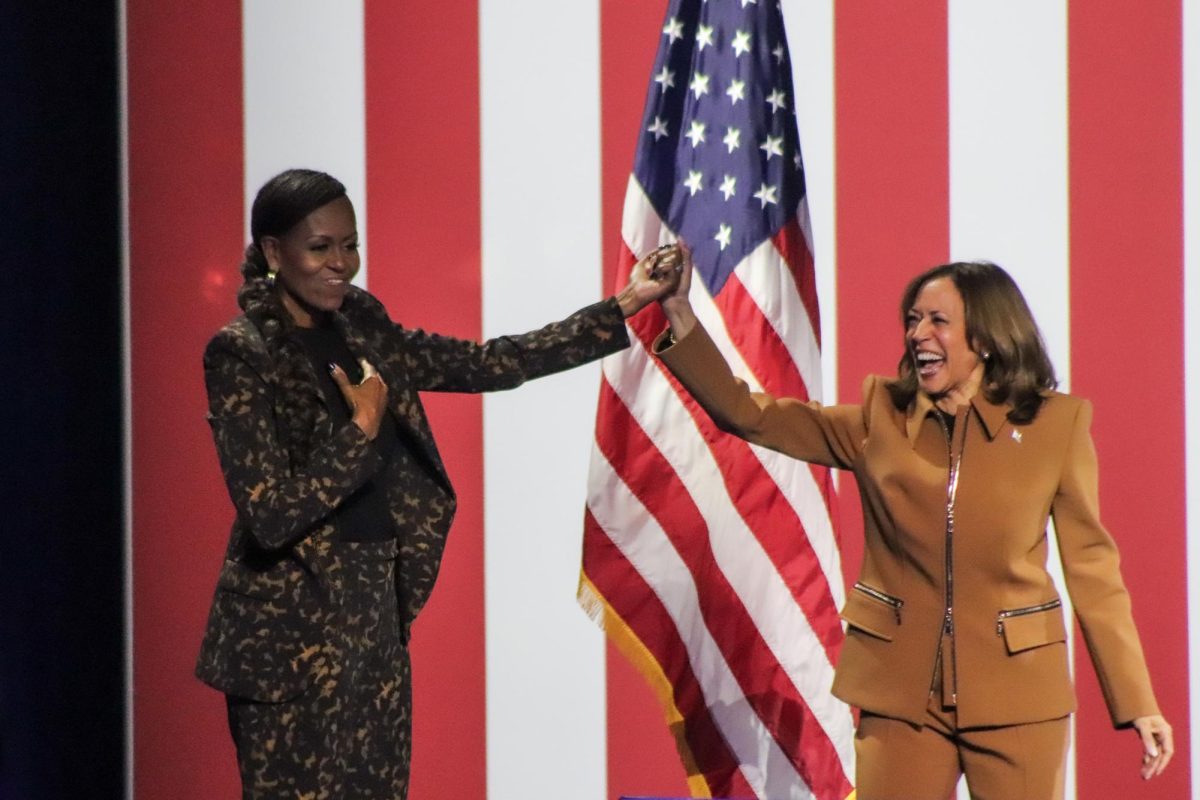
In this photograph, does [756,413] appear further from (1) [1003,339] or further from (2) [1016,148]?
(2) [1016,148]

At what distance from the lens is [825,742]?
2531 mm

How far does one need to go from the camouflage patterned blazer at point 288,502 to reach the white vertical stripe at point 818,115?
1.16m

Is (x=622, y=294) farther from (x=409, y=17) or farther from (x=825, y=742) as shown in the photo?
(x=409, y=17)

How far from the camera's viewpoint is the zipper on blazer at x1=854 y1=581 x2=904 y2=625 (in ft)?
6.71

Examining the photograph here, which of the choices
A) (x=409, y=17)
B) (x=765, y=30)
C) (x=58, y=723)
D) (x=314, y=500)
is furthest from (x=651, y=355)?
(x=58, y=723)

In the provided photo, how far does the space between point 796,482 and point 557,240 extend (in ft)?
2.81

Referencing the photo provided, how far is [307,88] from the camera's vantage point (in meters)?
3.19

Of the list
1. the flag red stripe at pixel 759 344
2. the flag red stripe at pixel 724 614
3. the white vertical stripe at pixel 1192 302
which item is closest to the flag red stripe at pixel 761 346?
the flag red stripe at pixel 759 344

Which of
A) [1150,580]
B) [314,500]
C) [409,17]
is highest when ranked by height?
[409,17]

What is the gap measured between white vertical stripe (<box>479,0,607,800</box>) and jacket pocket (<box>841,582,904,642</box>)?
1.07 meters

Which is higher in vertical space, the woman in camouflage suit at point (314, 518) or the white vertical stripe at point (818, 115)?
the white vertical stripe at point (818, 115)

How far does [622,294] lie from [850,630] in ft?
2.07

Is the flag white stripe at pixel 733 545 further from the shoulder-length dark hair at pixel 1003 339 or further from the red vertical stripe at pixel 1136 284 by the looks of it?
the red vertical stripe at pixel 1136 284

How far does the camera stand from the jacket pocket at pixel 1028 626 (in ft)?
6.51
